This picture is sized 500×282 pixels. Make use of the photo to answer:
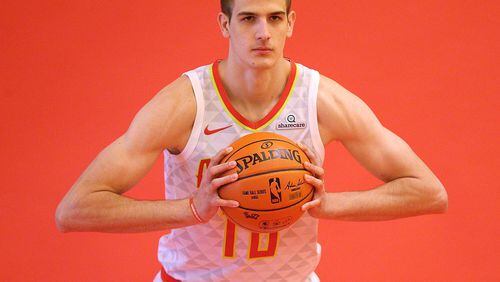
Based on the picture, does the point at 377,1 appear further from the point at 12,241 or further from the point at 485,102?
the point at 12,241

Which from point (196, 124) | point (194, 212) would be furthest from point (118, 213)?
point (196, 124)

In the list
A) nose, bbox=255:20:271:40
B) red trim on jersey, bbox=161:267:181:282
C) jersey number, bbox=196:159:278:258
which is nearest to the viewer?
nose, bbox=255:20:271:40

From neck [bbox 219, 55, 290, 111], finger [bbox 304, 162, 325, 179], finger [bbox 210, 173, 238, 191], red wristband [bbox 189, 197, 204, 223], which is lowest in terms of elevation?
red wristband [bbox 189, 197, 204, 223]

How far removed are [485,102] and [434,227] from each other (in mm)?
785

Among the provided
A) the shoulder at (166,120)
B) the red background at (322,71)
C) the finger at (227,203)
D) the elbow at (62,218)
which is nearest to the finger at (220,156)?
the finger at (227,203)

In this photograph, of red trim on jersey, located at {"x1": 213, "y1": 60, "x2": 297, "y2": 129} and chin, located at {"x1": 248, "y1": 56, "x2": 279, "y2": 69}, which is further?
red trim on jersey, located at {"x1": 213, "y1": 60, "x2": 297, "y2": 129}

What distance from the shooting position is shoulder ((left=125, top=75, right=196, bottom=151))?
2521 millimetres

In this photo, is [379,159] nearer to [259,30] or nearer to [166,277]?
[259,30]

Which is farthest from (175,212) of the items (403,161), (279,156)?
(403,161)

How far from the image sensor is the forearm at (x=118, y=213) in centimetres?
246

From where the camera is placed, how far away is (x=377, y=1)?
14.8ft

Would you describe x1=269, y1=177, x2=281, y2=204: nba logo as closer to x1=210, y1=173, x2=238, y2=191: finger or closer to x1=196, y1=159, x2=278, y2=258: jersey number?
x1=210, y1=173, x2=238, y2=191: finger

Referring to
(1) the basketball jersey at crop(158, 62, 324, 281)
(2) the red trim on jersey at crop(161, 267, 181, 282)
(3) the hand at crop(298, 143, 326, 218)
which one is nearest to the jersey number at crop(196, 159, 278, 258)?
(1) the basketball jersey at crop(158, 62, 324, 281)

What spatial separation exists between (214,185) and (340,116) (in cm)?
59
